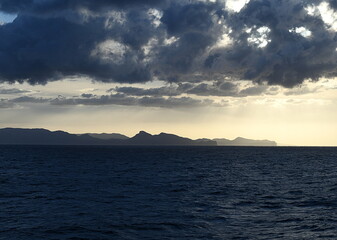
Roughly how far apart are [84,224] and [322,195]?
33.8 metres

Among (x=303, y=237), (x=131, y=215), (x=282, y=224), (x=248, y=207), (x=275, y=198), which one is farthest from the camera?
(x=275, y=198)

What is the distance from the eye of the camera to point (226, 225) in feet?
106

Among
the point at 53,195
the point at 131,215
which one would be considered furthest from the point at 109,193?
the point at 131,215

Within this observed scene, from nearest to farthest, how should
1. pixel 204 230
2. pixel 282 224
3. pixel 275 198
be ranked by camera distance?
pixel 204 230, pixel 282 224, pixel 275 198

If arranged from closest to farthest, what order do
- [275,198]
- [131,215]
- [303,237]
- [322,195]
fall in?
[303,237] < [131,215] < [275,198] < [322,195]

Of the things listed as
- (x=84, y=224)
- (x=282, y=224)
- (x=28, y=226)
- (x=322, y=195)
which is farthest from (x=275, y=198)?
(x=28, y=226)

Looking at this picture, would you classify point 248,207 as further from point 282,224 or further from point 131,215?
point 131,215

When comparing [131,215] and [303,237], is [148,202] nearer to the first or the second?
[131,215]

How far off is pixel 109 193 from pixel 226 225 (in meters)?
22.6

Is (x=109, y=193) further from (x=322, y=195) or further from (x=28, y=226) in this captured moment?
(x=322, y=195)

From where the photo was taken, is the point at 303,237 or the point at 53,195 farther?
the point at 53,195

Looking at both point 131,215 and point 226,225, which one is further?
point 131,215

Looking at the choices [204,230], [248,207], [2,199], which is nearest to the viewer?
[204,230]

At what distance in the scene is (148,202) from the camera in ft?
143
